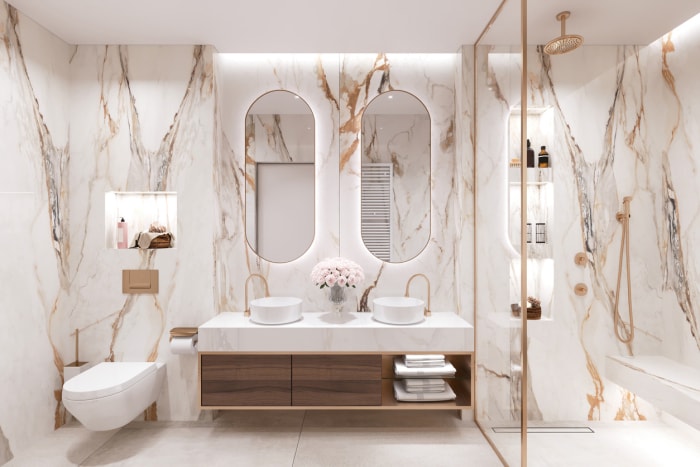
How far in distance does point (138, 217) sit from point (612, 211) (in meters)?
3.01

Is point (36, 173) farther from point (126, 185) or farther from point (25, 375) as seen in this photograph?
point (25, 375)

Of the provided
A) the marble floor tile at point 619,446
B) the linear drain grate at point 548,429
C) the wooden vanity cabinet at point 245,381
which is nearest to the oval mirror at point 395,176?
the wooden vanity cabinet at point 245,381

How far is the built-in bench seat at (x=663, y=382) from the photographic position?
3.35ft

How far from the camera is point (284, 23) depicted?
2521mm

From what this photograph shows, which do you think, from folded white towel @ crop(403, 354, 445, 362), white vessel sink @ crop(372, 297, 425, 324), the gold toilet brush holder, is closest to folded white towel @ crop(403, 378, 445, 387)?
folded white towel @ crop(403, 354, 445, 362)

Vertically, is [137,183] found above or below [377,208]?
above

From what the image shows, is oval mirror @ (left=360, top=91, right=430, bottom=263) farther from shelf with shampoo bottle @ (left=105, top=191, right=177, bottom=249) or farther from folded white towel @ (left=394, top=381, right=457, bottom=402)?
shelf with shampoo bottle @ (left=105, top=191, right=177, bottom=249)

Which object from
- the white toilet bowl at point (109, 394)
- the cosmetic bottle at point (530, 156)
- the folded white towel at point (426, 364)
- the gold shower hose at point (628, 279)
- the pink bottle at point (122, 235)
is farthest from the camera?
the pink bottle at point (122, 235)

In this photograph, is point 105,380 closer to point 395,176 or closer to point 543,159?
point 395,176

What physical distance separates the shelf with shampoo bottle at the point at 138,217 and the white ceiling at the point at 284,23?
1.08 m

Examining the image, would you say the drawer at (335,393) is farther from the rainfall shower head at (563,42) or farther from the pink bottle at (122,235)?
the rainfall shower head at (563,42)

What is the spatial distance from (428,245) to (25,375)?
2.70 m

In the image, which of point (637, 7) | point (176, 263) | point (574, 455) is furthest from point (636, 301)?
point (176, 263)

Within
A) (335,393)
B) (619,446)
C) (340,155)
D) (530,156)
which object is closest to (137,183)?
(340,155)
